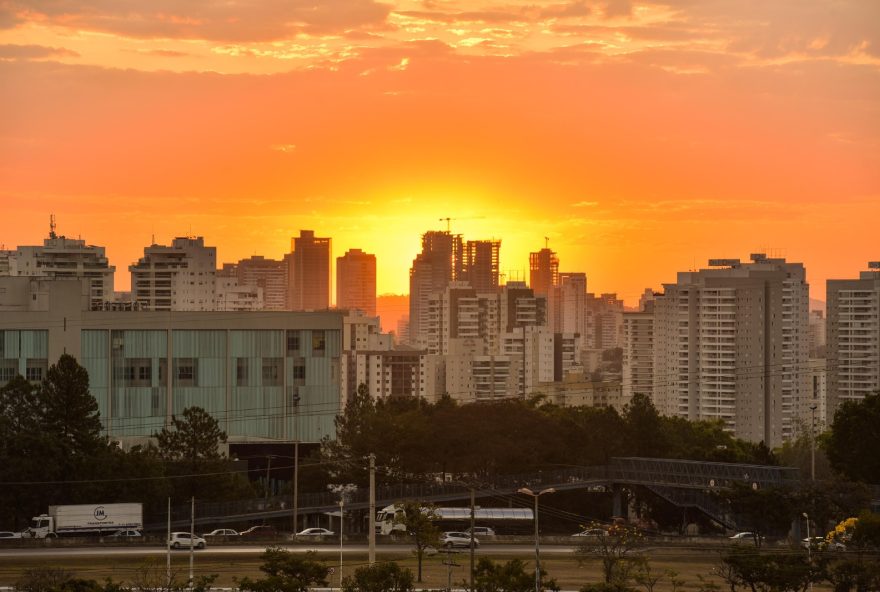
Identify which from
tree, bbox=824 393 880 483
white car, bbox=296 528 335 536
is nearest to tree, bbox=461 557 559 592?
white car, bbox=296 528 335 536

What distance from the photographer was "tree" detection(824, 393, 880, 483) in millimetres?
58906

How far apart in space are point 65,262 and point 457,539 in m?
127

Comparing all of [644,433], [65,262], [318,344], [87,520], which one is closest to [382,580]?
[87,520]

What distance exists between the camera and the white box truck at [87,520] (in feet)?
178

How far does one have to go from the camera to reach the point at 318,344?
286 feet

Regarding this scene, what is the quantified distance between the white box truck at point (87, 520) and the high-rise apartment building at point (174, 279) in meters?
124

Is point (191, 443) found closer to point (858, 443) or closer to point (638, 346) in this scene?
point (858, 443)

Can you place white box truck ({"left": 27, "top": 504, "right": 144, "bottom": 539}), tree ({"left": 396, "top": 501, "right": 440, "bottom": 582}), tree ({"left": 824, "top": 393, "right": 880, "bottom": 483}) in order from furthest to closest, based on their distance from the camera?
tree ({"left": 824, "top": 393, "right": 880, "bottom": 483}) < white box truck ({"left": 27, "top": 504, "right": 144, "bottom": 539}) < tree ({"left": 396, "top": 501, "right": 440, "bottom": 582})

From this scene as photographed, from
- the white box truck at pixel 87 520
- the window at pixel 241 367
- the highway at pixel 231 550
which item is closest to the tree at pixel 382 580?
the highway at pixel 231 550

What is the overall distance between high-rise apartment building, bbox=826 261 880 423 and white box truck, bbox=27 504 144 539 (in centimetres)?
10186

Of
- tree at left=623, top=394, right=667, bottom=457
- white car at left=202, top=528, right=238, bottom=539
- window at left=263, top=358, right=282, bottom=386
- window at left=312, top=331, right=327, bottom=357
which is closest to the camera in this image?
white car at left=202, top=528, right=238, bottom=539

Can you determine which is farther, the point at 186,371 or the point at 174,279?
the point at 174,279

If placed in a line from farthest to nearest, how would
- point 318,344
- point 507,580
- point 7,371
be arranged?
point 318,344 < point 7,371 < point 507,580

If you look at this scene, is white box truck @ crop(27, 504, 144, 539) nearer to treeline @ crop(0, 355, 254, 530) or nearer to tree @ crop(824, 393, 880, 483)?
treeline @ crop(0, 355, 254, 530)
